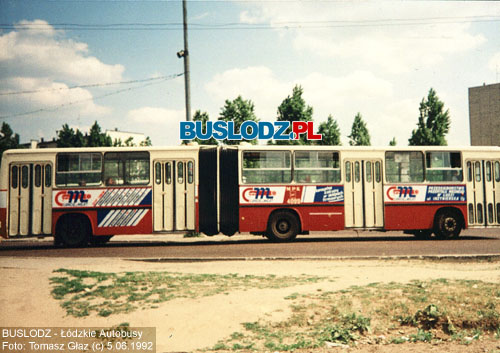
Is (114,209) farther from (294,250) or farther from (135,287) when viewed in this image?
(135,287)

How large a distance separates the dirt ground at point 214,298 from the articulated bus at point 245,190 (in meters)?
3.72

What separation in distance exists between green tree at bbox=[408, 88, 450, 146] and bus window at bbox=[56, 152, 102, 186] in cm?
3479

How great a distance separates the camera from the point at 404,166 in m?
15.2

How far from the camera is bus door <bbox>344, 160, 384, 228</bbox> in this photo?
14.8 m

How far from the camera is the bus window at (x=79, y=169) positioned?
14188 millimetres

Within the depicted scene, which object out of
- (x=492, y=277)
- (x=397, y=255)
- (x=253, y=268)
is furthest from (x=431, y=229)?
(x=253, y=268)

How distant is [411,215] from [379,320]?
A: 1013 centimetres

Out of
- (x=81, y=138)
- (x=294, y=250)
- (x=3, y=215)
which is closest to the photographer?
(x=294, y=250)

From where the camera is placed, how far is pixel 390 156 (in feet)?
49.8

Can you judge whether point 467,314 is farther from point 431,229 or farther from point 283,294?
point 431,229

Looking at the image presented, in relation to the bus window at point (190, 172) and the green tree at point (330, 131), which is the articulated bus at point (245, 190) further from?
the green tree at point (330, 131)

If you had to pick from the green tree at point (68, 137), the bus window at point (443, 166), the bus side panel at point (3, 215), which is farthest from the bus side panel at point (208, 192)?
the green tree at point (68, 137)

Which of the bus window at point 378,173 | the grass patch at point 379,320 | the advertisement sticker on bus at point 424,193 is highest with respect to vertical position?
the bus window at point 378,173

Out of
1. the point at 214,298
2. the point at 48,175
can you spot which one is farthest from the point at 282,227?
the point at 48,175
